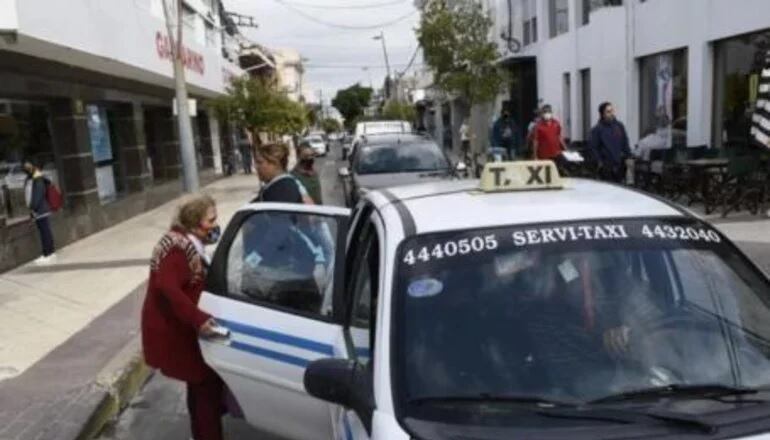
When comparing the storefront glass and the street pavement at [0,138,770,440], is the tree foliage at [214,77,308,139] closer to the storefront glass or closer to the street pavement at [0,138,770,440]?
the storefront glass

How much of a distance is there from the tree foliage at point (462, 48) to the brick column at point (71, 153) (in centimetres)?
1236

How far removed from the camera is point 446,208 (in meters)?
3.12

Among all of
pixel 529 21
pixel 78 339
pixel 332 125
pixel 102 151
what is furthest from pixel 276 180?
pixel 332 125

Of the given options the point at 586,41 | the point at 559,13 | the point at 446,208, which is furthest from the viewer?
the point at 559,13

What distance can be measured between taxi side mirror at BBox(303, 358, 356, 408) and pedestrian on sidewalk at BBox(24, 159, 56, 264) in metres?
10.6

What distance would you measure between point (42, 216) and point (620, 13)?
12744 mm

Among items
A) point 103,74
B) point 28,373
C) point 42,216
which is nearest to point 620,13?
point 103,74

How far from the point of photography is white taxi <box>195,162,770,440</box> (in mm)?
2359

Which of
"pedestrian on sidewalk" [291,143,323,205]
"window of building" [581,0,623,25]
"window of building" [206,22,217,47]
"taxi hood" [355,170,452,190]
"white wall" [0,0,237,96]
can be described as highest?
"window of building" [206,22,217,47]

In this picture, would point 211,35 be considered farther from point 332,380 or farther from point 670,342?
point 670,342

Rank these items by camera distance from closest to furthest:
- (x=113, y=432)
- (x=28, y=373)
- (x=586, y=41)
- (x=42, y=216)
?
(x=113, y=432) < (x=28, y=373) < (x=42, y=216) < (x=586, y=41)

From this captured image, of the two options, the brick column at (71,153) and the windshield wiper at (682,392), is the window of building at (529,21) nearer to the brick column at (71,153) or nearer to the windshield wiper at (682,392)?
the brick column at (71,153)

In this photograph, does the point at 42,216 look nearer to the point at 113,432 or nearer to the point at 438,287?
the point at 113,432

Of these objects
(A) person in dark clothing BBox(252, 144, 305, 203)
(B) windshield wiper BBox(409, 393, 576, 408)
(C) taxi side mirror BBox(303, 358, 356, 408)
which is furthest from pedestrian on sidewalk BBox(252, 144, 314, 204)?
(B) windshield wiper BBox(409, 393, 576, 408)
